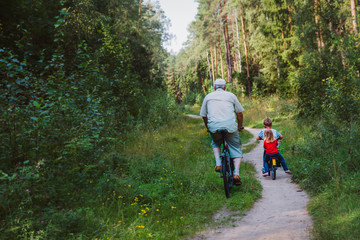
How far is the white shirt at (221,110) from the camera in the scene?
18.0 feet

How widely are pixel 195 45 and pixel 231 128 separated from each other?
44752 millimetres

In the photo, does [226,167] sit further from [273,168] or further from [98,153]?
[98,153]

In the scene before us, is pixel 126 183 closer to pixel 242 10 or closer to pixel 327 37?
pixel 327 37

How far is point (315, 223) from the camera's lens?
385cm

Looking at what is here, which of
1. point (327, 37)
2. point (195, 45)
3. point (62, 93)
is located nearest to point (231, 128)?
point (62, 93)

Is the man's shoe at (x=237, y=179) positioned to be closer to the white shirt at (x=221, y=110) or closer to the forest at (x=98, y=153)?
the forest at (x=98, y=153)

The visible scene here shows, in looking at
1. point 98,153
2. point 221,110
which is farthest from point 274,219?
point 98,153

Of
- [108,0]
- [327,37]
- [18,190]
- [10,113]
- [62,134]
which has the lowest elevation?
[18,190]

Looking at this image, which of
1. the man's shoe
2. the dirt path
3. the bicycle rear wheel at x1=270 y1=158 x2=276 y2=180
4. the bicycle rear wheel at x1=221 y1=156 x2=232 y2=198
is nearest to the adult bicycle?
the bicycle rear wheel at x1=221 y1=156 x2=232 y2=198

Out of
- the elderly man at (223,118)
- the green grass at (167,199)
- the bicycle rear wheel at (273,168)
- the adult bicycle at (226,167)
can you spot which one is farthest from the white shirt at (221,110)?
the bicycle rear wheel at (273,168)

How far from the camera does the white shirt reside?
550cm

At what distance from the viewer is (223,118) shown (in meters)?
5.51

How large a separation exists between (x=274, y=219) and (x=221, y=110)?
231 centimetres

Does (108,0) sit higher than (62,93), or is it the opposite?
(108,0)
